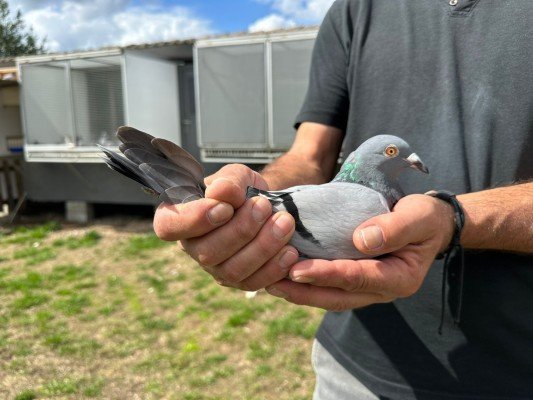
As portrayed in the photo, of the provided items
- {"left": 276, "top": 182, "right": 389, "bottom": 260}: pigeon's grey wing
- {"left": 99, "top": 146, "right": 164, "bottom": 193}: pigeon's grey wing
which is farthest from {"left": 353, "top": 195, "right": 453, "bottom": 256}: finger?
{"left": 99, "top": 146, "right": 164, "bottom": 193}: pigeon's grey wing

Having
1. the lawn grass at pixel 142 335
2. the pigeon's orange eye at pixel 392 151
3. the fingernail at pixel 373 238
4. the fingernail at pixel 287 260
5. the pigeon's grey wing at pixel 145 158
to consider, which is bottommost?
the lawn grass at pixel 142 335

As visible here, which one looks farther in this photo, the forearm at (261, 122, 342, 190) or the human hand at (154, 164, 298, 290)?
the forearm at (261, 122, 342, 190)

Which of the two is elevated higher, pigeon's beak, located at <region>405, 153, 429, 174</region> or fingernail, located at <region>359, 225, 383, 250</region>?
pigeon's beak, located at <region>405, 153, 429, 174</region>

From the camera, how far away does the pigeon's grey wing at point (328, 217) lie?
146 centimetres

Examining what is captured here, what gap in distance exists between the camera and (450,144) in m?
1.78

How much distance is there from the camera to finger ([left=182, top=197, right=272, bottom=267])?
1293 millimetres

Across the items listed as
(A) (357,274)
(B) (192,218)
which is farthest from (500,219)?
(B) (192,218)

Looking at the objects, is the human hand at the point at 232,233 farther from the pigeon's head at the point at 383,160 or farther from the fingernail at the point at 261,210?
the pigeon's head at the point at 383,160

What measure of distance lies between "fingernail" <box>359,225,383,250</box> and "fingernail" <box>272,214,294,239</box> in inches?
8.1

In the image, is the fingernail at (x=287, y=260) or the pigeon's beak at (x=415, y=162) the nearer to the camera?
the fingernail at (x=287, y=260)

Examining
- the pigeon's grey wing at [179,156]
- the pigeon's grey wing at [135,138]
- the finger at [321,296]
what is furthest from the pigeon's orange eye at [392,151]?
the pigeon's grey wing at [135,138]

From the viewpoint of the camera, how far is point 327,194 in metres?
1.51

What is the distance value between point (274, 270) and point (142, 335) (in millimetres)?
3965

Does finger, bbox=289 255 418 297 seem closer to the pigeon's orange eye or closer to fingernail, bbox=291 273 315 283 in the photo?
fingernail, bbox=291 273 315 283
